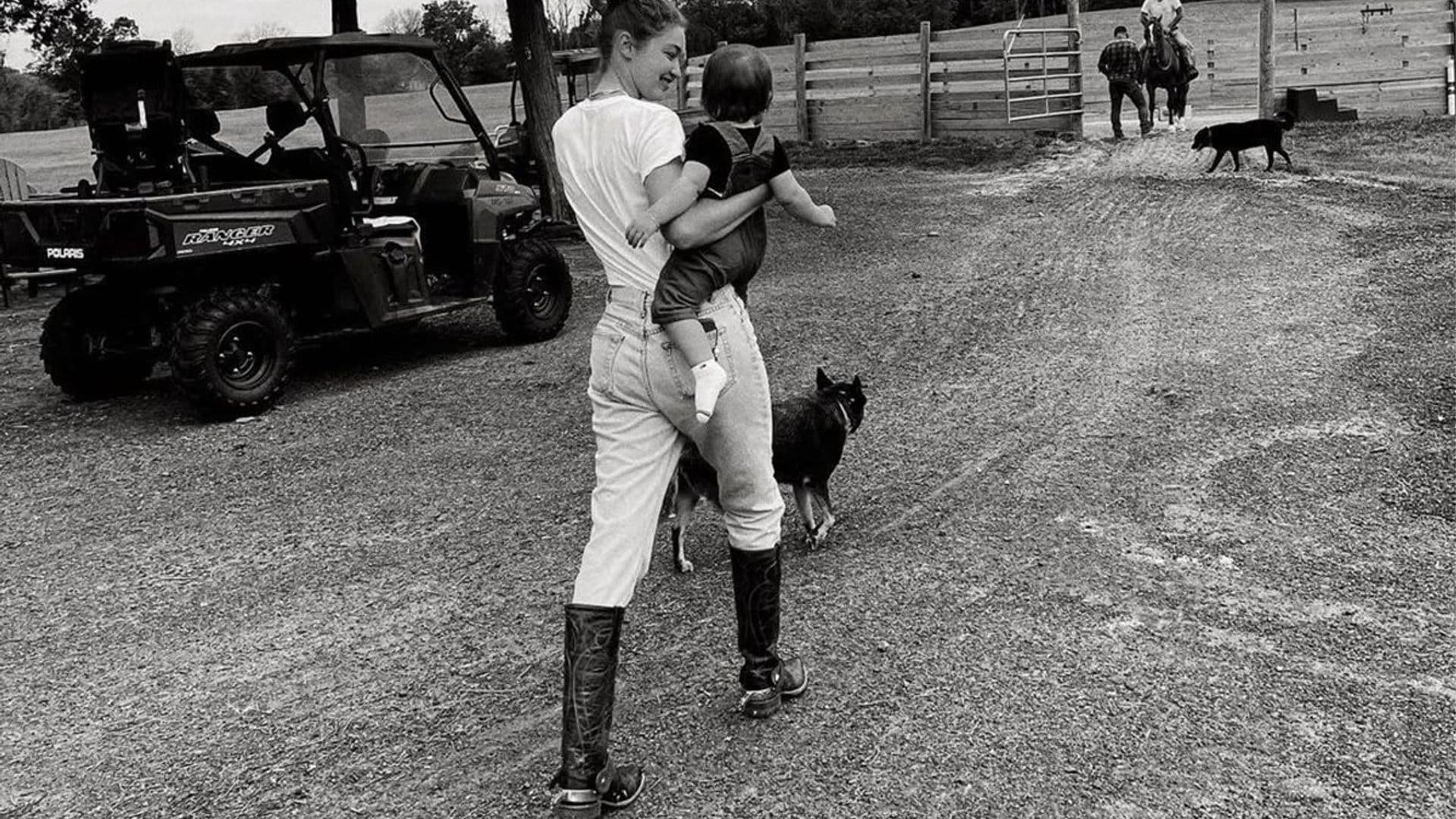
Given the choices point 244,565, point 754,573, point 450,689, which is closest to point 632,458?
point 754,573

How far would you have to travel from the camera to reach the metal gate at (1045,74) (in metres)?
20.1

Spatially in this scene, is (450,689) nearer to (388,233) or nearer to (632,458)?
(632,458)

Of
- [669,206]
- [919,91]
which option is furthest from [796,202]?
A: [919,91]

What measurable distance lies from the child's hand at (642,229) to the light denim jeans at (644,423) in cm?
15

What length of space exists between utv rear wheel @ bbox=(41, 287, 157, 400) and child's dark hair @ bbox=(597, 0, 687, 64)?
5.80 metres

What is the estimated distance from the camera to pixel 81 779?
3.80m

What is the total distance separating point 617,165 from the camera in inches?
131

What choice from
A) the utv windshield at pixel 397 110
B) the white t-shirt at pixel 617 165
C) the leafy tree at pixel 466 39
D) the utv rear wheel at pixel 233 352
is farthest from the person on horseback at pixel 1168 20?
the leafy tree at pixel 466 39

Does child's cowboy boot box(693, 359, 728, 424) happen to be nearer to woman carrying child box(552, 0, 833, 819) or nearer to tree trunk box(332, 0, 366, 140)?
woman carrying child box(552, 0, 833, 819)

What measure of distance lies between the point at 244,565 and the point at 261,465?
155cm

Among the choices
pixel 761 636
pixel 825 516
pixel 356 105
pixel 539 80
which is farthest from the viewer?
pixel 539 80

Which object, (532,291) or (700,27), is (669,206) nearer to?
(532,291)

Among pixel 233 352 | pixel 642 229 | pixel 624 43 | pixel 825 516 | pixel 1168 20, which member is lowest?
pixel 825 516

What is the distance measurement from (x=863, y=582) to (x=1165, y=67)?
1558 cm
